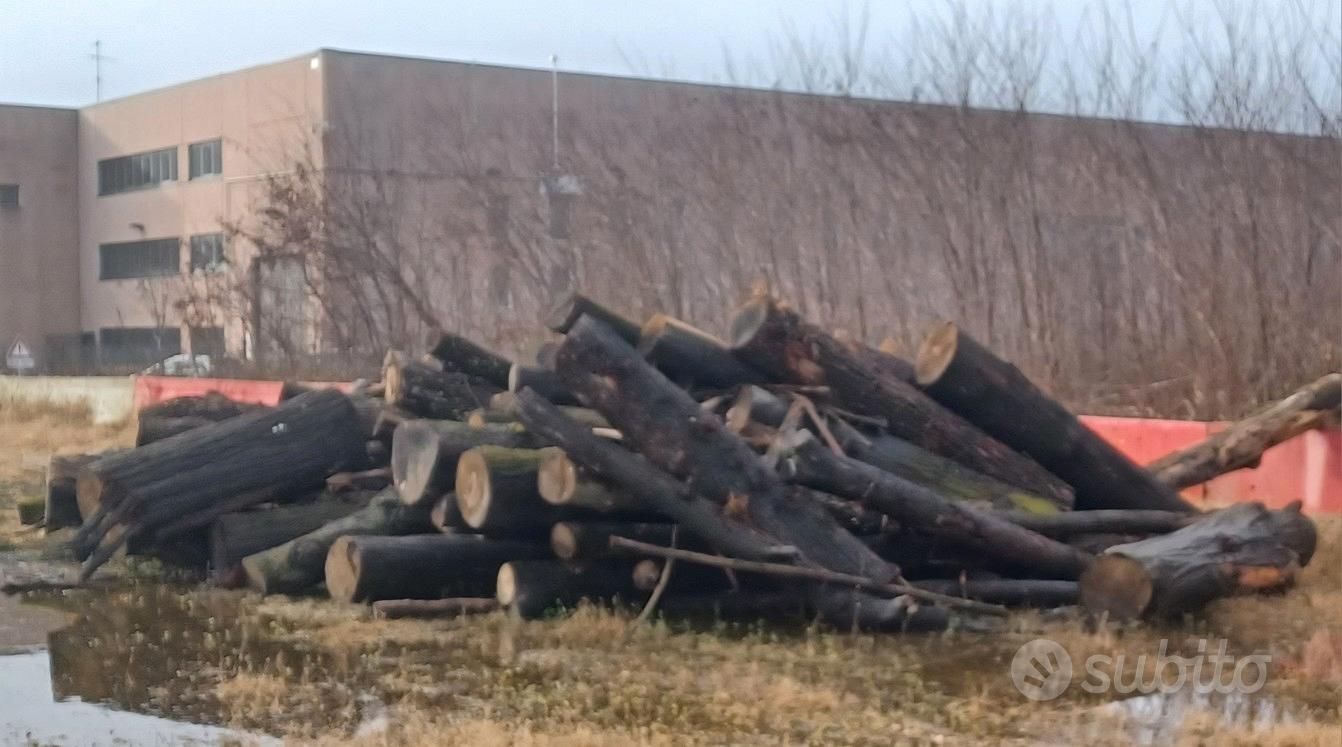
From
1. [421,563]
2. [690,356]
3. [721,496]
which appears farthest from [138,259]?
[721,496]

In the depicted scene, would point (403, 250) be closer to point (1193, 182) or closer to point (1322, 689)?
point (1193, 182)

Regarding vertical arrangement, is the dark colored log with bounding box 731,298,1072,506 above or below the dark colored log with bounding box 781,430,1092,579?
above

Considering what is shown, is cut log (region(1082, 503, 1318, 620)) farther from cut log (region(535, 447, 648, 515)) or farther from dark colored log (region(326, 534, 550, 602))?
dark colored log (region(326, 534, 550, 602))

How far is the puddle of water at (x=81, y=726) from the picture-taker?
20.7 feet

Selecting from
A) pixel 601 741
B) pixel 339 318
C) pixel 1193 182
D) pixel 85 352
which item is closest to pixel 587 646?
pixel 601 741

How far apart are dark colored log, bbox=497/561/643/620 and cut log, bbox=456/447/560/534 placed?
0.80 feet

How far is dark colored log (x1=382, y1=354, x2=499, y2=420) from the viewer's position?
11.3 m

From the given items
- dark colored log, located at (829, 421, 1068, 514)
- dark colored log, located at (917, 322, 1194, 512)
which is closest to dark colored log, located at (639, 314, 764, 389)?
dark colored log, located at (829, 421, 1068, 514)

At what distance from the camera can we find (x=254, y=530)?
10273 millimetres

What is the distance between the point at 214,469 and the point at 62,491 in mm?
2003

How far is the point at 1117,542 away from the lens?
9562mm

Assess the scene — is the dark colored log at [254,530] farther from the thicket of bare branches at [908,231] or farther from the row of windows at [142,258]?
the row of windows at [142,258]

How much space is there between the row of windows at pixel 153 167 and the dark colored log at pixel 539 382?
3800cm

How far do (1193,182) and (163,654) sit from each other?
12.3 metres
